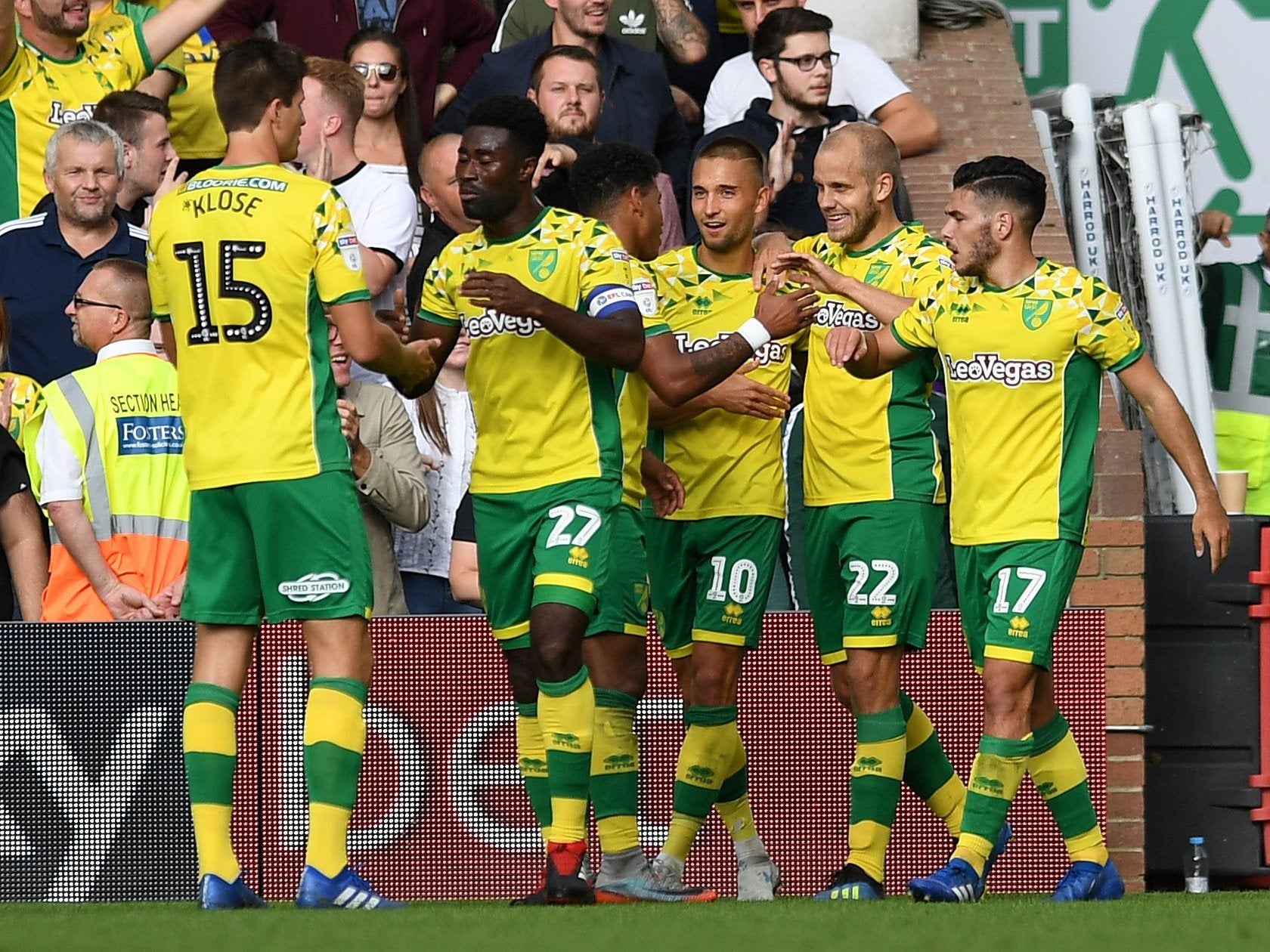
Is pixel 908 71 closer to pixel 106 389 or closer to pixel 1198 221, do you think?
pixel 1198 221

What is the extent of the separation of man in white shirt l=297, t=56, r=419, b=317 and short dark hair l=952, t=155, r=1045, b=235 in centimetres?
326

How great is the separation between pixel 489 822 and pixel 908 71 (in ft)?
18.9

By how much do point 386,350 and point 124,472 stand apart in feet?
5.96

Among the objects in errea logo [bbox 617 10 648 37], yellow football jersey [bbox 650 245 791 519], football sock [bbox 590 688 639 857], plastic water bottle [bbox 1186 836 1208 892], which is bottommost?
plastic water bottle [bbox 1186 836 1208 892]

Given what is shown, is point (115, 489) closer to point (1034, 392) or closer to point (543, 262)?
point (543, 262)

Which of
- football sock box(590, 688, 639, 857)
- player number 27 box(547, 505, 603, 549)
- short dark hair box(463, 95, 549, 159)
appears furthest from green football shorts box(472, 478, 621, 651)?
short dark hair box(463, 95, 549, 159)

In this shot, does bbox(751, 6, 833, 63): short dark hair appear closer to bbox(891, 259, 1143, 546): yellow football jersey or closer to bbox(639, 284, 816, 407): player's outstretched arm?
bbox(639, 284, 816, 407): player's outstretched arm

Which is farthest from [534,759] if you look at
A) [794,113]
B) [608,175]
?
[794,113]

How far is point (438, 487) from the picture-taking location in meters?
9.22

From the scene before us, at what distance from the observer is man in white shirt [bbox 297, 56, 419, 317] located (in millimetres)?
9875

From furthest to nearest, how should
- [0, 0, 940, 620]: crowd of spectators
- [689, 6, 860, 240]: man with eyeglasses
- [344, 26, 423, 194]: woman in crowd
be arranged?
[344, 26, 423, 194]: woman in crowd < [689, 6, 860, 240]: man with eyeglasses < [0, 0, 940, 620]: crowd of spectators

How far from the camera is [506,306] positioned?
22.2 ft

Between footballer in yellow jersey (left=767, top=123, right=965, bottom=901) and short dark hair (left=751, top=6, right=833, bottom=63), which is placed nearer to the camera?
footballer in yellow jersey (left=767, top=123, right=965, bottom=901)

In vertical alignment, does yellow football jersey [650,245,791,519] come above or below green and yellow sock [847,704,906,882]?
above
